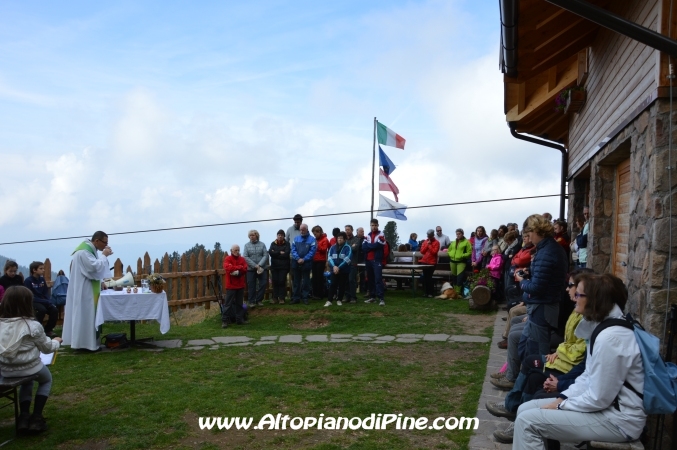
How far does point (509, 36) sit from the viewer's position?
6.02 m

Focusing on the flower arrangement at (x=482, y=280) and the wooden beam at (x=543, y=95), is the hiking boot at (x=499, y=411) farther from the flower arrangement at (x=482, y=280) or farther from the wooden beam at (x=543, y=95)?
the flower arrangement at (x=482, y=280)

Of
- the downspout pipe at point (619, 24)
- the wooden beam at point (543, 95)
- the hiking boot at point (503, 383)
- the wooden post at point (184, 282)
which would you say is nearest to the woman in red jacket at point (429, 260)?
the wooden beam at point (543, 95)

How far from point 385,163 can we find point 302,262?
435cm

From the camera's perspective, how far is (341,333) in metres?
9.98

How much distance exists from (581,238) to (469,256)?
5.98m

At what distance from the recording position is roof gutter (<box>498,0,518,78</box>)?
5.07 metres

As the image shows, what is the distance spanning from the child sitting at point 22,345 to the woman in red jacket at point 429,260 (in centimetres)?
1031

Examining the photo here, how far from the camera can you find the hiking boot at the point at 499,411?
188 inches

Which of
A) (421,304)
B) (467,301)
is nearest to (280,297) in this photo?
(421,304)

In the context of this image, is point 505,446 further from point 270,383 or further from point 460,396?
point 270,383

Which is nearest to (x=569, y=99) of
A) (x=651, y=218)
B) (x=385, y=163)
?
(x=651, y=218)

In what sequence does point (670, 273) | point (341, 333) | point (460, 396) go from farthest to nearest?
point (341, 333) → point (460, 396) → point (670, 273)

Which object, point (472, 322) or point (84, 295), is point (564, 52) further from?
point (84, 295)

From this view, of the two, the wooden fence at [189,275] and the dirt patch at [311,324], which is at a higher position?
the wooden fence at [189,275]
